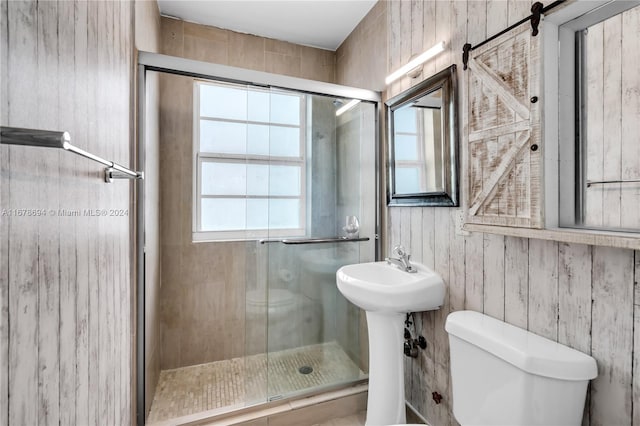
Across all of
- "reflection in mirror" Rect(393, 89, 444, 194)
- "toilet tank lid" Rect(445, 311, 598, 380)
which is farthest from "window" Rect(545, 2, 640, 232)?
"reflection in mirror" Rect(393, 89, 444, 194)

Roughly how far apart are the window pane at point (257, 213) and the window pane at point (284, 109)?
0.47 metres

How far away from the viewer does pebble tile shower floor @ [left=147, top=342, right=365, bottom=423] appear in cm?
174

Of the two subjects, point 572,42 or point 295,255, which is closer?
point 572,42

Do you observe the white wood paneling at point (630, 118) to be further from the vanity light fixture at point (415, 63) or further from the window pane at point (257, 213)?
the window pane at point (257, 213)

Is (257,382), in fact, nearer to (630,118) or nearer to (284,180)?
(284,180)

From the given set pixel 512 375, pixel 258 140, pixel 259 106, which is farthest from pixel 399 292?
pixel 259 106

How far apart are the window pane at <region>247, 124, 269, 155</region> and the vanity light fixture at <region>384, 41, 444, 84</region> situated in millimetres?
809

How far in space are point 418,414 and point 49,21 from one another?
214 cm

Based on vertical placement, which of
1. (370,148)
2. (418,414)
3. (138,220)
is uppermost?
(370,148)

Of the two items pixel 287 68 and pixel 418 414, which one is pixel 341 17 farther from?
pixel 418 414

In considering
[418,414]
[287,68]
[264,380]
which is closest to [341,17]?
[287,68]

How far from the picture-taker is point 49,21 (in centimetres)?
69

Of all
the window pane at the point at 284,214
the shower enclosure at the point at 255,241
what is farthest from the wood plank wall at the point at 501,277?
the window pane at the point at 284,214

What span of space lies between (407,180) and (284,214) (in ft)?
2.41
